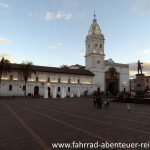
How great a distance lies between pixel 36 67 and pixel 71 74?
11722 mm

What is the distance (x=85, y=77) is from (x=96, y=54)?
8744 mm

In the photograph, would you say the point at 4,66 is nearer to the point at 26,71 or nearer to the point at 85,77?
the point at 26,71

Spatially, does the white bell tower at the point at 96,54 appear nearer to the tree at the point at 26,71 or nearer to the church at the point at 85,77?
the church at the point at 85,77

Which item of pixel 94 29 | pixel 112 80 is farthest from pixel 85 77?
pixel 94 29

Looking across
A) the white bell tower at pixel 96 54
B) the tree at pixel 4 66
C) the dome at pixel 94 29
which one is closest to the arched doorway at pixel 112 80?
the white bell tower at pixel 96 54

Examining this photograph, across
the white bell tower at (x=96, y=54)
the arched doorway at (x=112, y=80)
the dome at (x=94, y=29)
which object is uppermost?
the dome at (x=94, y=29)

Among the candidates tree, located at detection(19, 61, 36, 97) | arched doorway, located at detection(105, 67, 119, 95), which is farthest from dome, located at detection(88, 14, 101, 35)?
tree, located at detection(19, 61, 36, 97)

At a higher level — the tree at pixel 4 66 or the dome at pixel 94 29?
the dome at pixel 94 29

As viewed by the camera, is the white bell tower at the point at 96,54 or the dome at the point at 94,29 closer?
the white bell tower at the point at 96,54

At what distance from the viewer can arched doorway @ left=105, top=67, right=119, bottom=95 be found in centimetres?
8139

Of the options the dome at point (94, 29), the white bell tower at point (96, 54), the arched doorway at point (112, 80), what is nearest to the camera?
the white bell tower at point (96, 54)

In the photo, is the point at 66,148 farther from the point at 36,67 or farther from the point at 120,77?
the point at 120,77

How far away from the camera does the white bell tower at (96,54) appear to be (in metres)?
79.4

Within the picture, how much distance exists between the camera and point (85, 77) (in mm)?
78438
